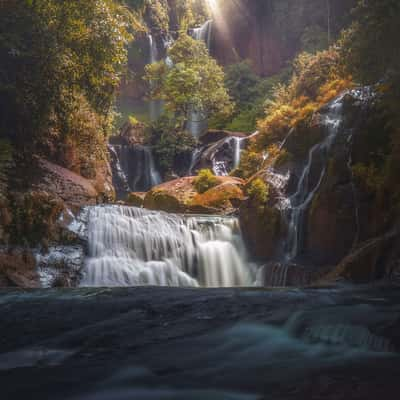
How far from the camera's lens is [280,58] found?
34.4m

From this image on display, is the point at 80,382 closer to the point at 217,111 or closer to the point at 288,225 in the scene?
the point at 288,225

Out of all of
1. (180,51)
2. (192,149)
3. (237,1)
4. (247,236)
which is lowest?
(247,236)

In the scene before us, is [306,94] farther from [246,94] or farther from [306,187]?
[246,94]

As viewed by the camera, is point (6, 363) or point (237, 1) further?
point (237, 1)

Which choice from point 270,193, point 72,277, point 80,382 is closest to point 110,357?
point 80,382

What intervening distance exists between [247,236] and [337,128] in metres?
3.91

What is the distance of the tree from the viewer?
25.9m

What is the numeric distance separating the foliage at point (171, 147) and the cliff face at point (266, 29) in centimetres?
1223


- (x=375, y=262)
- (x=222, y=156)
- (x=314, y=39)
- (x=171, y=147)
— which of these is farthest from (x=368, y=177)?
(x=314, y=39)

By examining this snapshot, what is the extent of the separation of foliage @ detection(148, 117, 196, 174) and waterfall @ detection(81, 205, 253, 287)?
13523mm

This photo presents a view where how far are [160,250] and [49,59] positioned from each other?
18.2 ft

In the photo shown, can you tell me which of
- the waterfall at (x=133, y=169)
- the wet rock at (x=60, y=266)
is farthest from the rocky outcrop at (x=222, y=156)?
the wet rock at (x=60, y=266)

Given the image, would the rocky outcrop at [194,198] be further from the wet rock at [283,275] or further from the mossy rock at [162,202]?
the wet rock at [283,275]

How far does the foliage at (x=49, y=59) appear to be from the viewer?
9688 millimetres
